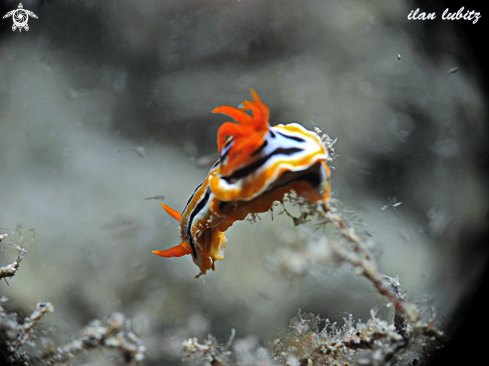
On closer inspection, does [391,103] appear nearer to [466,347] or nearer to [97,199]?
[466,347]

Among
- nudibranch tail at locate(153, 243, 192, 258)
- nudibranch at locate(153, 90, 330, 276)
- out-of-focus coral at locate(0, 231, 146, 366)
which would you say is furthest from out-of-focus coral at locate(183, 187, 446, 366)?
nudibranch tail at locate(153, 243, 192, 258)

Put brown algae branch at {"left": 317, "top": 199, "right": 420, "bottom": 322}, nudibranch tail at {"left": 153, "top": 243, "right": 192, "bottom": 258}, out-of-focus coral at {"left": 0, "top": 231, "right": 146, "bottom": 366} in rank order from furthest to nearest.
A: nudibranch tail at {"left": 153, "top": 243, "right": 192, "bottom": 258}
out-of-focus coral at {"left": 0, "top": 231, "right": 146, "bottom": 366}
brown algae branch at {"left": 317, "top": 199, "right": 420, "bottom": 322}

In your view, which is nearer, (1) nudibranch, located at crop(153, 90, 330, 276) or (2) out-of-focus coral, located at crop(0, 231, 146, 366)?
(1) nudibranch, located at crop(153, 90, 330, 276)

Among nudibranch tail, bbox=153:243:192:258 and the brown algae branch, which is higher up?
nudibranch tail, bbox=153:243:192:258

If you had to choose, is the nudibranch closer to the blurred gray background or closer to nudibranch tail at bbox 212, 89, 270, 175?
nudibranch tail at bbox 212, 89, 270, 175

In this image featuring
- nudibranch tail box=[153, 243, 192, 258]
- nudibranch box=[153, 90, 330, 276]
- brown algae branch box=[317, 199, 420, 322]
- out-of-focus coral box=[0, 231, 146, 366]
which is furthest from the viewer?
nudibranch tail box=[153, 243, 192, 258]

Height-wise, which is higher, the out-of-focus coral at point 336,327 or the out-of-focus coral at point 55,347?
the out-of-focus coral at point 55,347

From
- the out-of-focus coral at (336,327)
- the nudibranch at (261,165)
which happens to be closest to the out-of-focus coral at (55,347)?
the out-of-focus coral at (336,327)

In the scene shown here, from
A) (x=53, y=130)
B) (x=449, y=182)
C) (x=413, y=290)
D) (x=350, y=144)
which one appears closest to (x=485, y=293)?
(x=413, y=290)

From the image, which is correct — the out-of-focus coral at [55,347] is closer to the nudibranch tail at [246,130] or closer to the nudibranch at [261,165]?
the nudibranch at [261,165]
